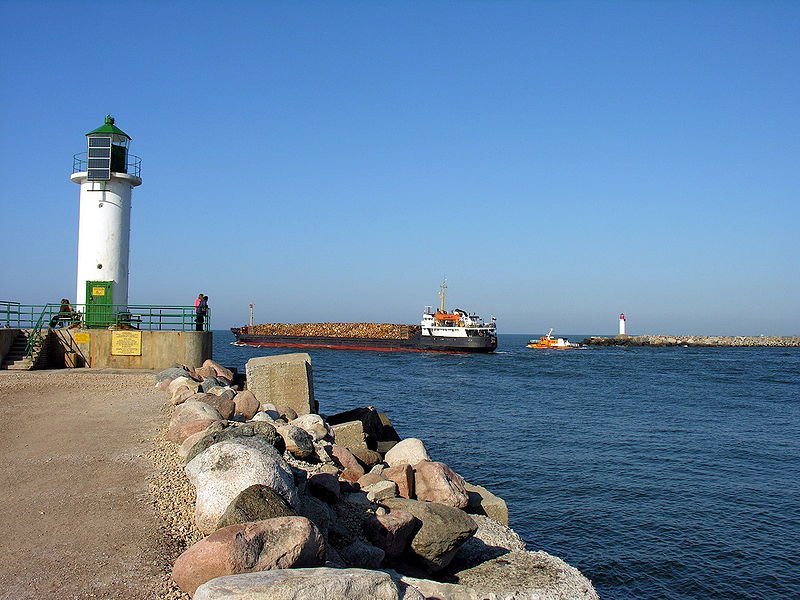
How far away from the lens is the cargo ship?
193 ft

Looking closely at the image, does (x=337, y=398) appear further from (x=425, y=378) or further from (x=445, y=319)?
(x=445, y=319)

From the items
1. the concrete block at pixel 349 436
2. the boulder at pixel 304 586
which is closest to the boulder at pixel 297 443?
the concrete block at pixel 349 436

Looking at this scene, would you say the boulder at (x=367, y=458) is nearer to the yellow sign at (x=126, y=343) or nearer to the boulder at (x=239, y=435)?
the boulder at (x=239, y=435)

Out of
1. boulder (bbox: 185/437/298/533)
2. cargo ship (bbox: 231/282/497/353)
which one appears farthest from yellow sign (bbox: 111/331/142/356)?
cargo ship (bbox: 231/282/497/353)

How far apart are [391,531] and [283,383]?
255 inches

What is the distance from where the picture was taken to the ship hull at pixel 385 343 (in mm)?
58656

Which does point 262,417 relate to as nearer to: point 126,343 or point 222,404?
point 222,404

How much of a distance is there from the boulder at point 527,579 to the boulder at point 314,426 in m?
3.49

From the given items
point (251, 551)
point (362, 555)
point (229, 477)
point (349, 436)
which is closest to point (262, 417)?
point (349, 436)

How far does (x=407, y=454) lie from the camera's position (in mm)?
9469

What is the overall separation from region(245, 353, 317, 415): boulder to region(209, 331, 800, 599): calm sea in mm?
3679

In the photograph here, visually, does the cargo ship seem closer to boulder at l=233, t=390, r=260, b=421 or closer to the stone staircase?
the stone staircase

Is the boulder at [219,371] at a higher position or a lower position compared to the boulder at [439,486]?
higher

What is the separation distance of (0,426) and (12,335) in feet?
29.7
